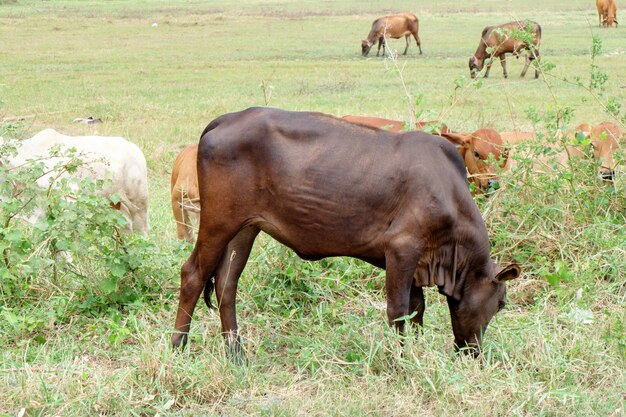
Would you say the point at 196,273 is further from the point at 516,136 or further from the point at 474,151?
the point at 516,136

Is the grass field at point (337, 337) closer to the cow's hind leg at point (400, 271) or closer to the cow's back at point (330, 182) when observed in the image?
the cow's hind leg at point (400, 271)

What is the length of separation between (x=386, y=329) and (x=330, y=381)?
60cm

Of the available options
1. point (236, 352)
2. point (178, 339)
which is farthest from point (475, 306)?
point (178, 339)

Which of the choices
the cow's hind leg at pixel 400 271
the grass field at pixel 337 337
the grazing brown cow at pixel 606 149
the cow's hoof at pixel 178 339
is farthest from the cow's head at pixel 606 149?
the cow's hoof at pixel 178 339

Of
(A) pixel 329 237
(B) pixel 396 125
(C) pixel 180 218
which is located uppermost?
(A) pixel 329 237

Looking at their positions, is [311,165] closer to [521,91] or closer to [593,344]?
[593,344]

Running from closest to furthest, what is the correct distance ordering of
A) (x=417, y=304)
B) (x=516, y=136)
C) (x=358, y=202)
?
(x=358, y=202)
(x=417, y=304)
(x=516, y=136)

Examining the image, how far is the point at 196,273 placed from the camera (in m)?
5.46

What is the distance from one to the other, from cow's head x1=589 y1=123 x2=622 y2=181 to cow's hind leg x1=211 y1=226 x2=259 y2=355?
3.57 metres

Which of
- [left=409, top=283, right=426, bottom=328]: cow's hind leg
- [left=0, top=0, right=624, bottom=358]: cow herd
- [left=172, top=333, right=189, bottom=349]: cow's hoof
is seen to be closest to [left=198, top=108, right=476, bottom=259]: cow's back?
[left=0, top=0, right=624, bottom=358]: cow herd

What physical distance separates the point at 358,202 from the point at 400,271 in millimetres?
475

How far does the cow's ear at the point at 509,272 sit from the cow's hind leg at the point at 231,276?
5.04ft

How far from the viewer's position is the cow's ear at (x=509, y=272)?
5121mm

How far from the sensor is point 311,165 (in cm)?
514
